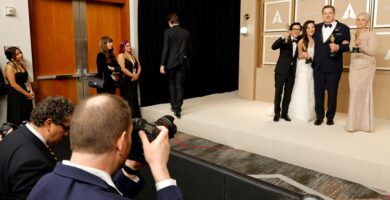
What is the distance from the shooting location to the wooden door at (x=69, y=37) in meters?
4.21

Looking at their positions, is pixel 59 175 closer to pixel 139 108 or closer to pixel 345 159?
pixel 345 159

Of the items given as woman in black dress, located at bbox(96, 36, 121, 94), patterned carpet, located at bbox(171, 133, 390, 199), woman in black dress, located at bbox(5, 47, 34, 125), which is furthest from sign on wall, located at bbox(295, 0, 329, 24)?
woman in black dress, located at bbox(5, 47, 34, 125)

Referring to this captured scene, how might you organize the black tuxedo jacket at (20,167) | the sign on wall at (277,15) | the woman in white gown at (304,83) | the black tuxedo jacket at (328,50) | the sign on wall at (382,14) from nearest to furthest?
1. the black tuxedo jacket at (20,167)
2. the black tuxedo jacket at (328,50)
3. the woman in white gown at (304,83)
4. the sign on wall at (382,14)
5. the sign on wall at (277,15)

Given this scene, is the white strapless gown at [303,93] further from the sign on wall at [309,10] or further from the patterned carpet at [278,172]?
the sign on wall at [309,10]

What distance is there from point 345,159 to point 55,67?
3679 mm

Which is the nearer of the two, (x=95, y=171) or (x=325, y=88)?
(x=95, y=171)

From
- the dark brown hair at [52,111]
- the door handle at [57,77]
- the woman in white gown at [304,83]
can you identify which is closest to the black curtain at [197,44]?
the door handle at [57,77]

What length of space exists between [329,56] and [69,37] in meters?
3.33

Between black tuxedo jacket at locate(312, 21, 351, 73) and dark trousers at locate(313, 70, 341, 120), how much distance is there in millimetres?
65

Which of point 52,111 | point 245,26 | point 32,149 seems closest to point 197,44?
point 245,26

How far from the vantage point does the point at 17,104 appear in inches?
Result: 141

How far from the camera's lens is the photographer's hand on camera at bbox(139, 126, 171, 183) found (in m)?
0.94

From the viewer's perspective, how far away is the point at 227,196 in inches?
63.4

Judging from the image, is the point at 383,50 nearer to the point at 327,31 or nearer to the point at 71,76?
the point at 327,31
